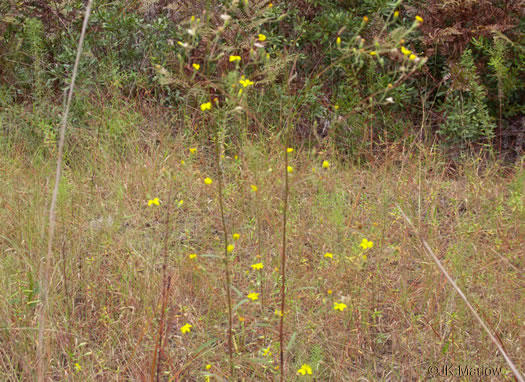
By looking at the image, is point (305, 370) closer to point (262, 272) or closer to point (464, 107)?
point (262, 272)

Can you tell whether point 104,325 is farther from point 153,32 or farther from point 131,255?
point 153,32

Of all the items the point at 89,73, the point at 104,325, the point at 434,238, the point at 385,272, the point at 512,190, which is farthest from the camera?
the point at 89,73

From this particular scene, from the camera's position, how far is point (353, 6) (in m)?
4.37

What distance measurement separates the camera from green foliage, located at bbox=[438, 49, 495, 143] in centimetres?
379

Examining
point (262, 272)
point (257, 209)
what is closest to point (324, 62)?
point (257, 209)

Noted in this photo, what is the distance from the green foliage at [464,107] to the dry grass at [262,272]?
18.0 inches

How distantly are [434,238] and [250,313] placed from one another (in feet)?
3.56

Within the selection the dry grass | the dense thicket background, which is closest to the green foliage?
the dense thicket background

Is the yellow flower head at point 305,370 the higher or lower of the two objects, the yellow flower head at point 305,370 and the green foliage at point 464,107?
the lower

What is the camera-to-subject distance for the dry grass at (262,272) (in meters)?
2.11

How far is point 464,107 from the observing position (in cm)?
401

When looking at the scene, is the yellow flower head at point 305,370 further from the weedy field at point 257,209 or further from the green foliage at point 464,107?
the green foliage at point 464,107

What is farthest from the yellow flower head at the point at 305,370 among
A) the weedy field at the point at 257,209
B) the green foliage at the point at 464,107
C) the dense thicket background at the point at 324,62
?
the green foliage at the point at 464,107

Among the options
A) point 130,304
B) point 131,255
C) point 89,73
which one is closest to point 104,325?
point 130,304
